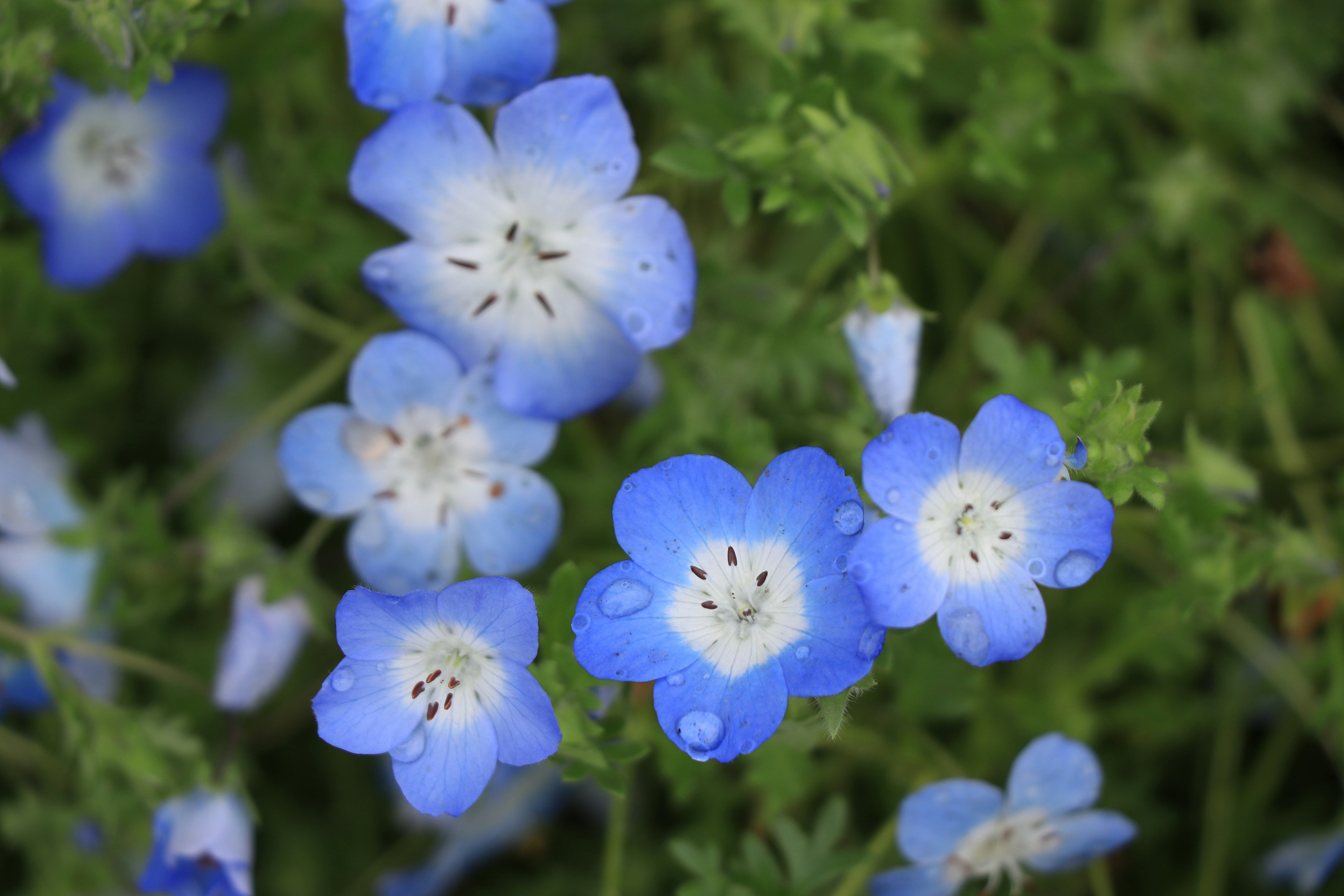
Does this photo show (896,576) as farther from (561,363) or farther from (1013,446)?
(561,363)

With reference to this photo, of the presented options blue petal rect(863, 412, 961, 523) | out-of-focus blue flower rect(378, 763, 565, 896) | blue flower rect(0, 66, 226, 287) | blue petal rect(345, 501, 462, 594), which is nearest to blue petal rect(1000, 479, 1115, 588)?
blue petal rect(863, 412, 961, 523)

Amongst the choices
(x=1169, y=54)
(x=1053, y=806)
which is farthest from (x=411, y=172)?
(x=1169, y=54)

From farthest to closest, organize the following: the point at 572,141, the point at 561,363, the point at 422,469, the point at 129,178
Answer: the point at 129,178
the point at 422,469
the point at 561,363
the point at 572,141

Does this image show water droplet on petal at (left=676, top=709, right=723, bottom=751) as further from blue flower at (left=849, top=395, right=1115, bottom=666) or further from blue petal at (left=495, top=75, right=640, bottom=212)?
blue petal at (left=495, top=75, right=640, bottom=212)

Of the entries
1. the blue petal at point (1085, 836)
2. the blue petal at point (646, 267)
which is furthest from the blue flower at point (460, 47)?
the blue petal at point (1085, 836)

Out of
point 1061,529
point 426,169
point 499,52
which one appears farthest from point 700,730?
Answer: point 499,52

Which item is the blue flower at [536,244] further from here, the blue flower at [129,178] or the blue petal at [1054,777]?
the blue petal at [1054,777]
